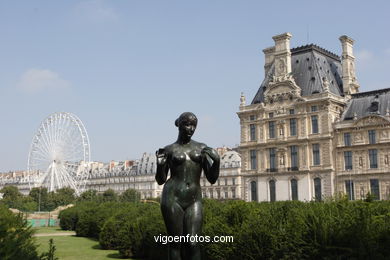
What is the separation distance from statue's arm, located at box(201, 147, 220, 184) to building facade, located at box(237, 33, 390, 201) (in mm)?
50356

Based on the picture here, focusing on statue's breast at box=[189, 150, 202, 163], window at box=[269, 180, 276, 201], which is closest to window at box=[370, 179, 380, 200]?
window at box=[269, 180, 276, 201]

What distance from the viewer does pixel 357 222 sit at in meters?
13.9

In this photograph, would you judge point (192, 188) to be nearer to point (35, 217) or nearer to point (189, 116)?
point (189, 116)

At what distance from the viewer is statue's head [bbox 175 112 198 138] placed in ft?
27.0

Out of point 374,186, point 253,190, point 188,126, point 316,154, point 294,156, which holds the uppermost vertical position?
point 316,154

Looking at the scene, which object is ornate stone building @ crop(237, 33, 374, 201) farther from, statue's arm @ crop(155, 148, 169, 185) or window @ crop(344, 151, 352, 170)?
statue's arm @ crop(155, 148, 169, 185)

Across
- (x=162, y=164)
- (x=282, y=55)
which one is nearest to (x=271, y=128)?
(x=282, y=55)

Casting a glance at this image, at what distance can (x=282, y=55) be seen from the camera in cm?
6600

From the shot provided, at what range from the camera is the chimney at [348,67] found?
6462 cm

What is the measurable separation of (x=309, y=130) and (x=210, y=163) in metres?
55.0

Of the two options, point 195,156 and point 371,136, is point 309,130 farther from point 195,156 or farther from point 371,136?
point 195,156

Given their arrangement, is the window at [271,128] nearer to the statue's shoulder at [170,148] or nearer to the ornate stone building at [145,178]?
the ornate stone building at [145,178]

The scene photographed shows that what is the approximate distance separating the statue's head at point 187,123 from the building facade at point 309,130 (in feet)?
166

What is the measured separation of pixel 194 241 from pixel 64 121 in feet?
199
